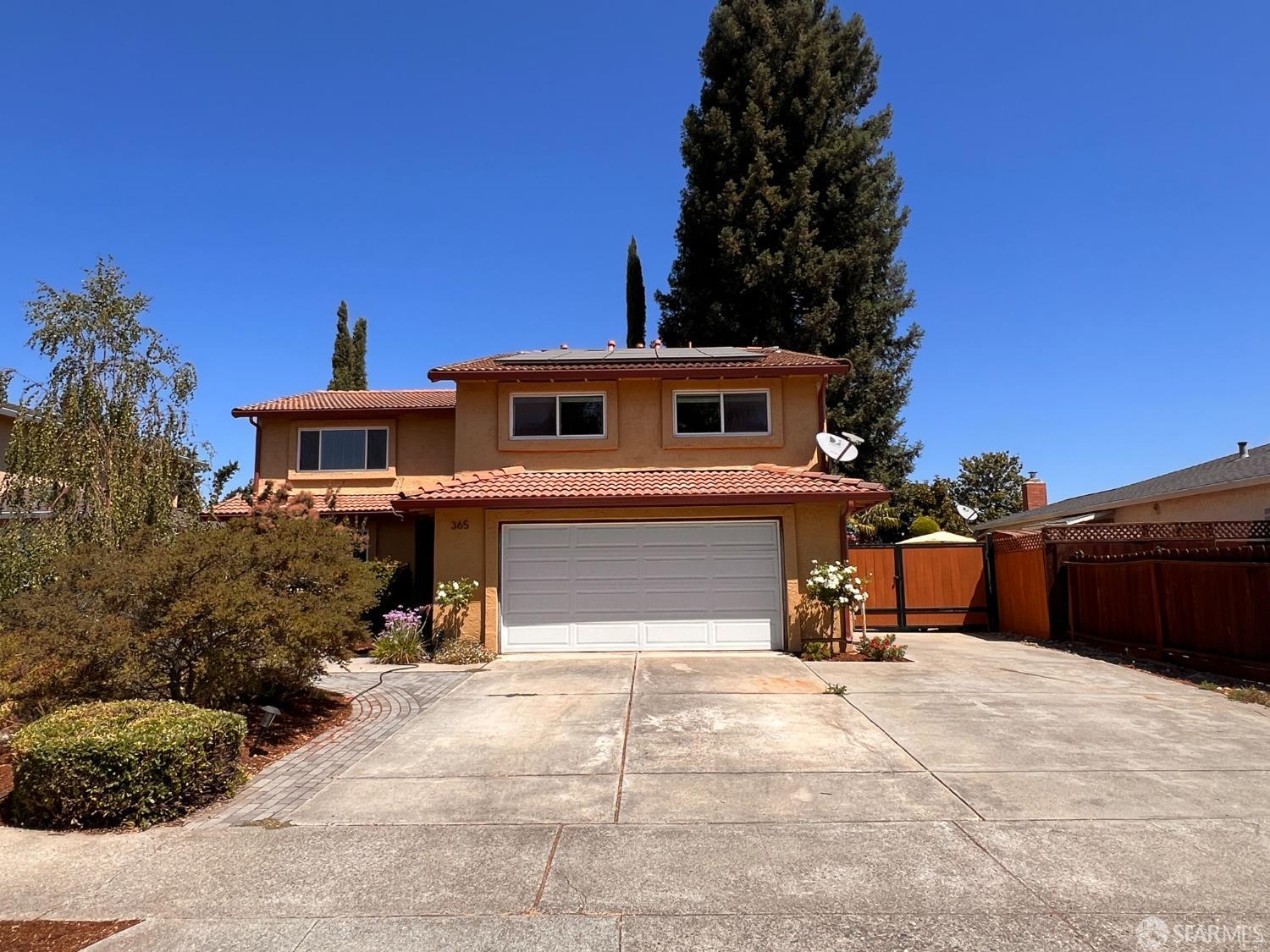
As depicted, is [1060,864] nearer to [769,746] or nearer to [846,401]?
[769,746]

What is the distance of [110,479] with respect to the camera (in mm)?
8977

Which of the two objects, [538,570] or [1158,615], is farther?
[538,570]

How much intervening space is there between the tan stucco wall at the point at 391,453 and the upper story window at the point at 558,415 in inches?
120

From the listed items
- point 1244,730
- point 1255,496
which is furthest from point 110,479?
point 1255,496

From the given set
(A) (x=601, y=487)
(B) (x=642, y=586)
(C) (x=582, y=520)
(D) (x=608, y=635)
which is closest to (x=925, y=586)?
(B) (x=642, y=586)

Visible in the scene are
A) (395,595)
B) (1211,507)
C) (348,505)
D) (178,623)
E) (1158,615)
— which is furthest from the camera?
(348,505)

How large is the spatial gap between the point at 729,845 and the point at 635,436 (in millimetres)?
10383

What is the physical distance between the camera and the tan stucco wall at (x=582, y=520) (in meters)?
12.9

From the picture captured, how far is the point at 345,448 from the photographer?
17016 mm

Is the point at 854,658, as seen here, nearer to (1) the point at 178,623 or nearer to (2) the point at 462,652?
(2) the point at 462,652

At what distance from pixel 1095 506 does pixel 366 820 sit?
20277 millimetres

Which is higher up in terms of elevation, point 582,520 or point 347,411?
point 347,411

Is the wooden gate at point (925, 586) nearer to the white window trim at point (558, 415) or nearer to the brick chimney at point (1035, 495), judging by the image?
the white window trim at point (558, 415)

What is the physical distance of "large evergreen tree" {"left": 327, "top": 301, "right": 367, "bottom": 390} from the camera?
33.0 meters
